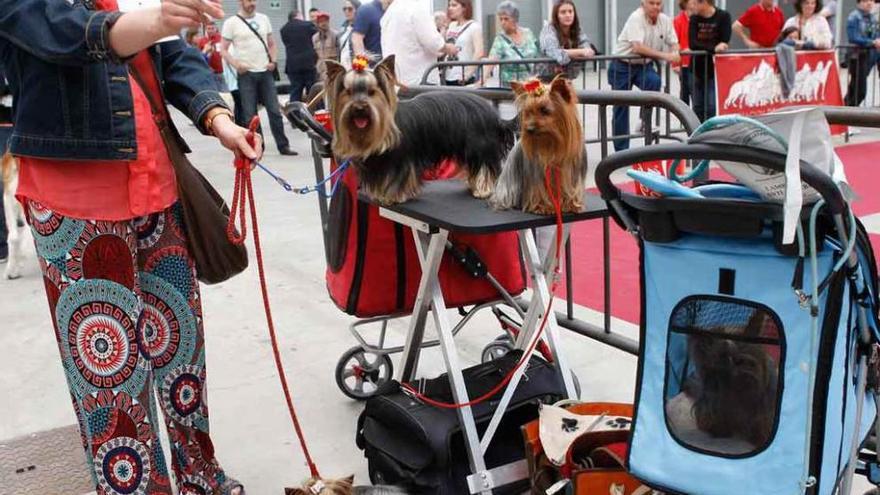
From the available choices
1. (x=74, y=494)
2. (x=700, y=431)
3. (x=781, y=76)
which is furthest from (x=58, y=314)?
(x=781, y=76)

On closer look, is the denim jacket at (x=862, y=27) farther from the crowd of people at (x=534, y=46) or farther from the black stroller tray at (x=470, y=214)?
the black stroller tray at (x=470, y=214)

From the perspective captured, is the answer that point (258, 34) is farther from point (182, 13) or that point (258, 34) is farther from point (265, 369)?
point (182, 13)

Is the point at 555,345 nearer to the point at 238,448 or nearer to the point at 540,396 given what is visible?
the point at 540,396

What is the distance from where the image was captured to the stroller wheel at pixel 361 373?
13.3 ft

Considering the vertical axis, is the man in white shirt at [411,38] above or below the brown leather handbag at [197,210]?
above

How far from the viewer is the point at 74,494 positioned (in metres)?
3.44

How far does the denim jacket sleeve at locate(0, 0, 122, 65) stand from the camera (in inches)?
87.4

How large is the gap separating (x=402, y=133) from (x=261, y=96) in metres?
8.81

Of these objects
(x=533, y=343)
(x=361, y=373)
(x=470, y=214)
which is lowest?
(x=361, y=373)

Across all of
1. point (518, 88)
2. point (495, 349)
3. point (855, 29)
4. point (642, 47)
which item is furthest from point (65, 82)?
point (855, 29)

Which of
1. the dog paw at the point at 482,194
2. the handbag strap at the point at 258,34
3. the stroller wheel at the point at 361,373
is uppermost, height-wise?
the handbag strap at the point at 258,34

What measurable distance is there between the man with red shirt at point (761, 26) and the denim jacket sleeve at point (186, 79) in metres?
10.4

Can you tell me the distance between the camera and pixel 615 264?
604 cm

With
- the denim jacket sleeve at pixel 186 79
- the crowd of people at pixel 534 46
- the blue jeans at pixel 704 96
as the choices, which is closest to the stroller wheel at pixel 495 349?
the denim jacket sleeve at pixel 186 79
